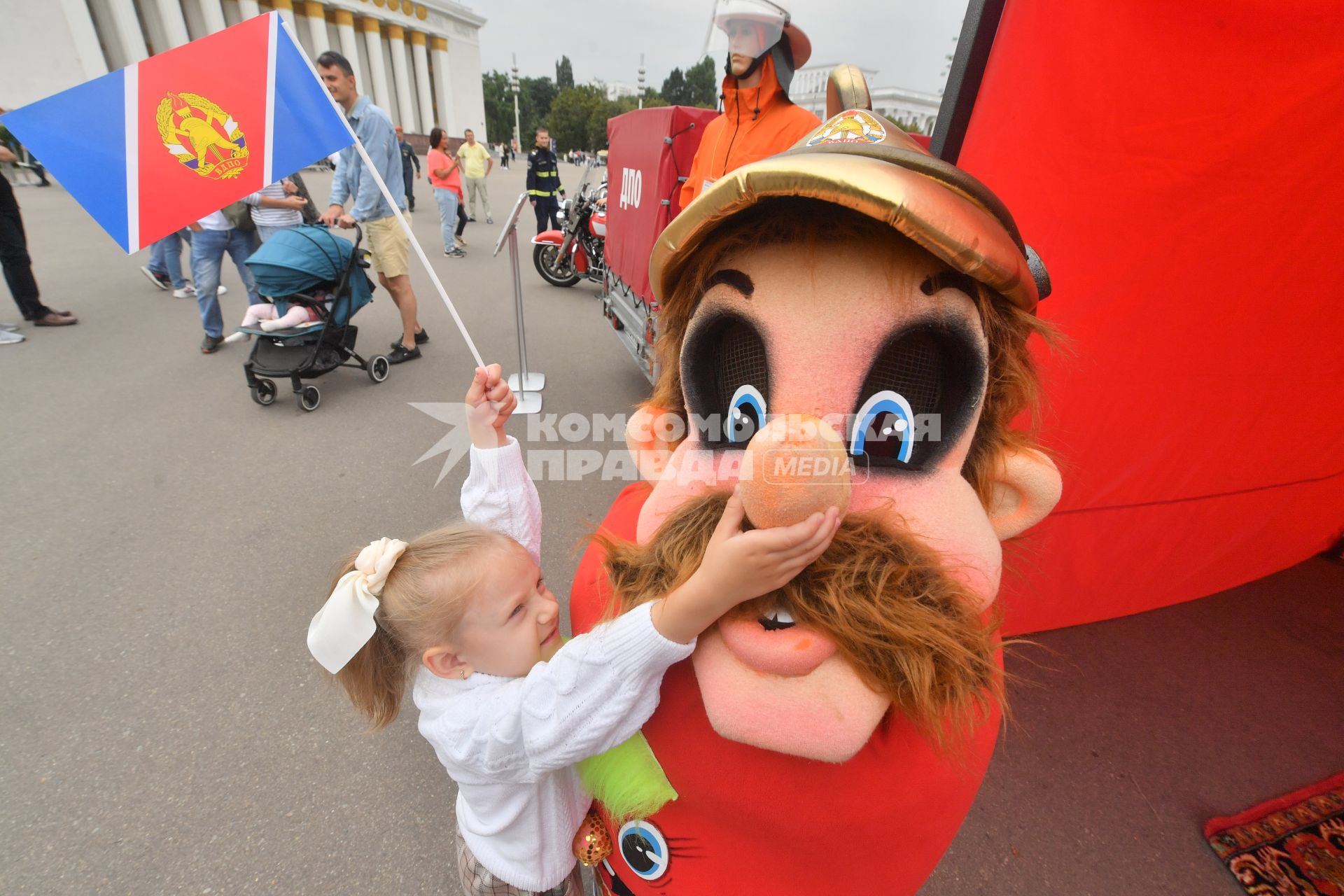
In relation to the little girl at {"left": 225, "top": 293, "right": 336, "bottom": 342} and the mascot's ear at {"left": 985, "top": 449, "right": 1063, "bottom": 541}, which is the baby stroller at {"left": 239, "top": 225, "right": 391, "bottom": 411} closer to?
the little girl at {"left": 225, "top": 293, "right": 336, "bottom": 342}

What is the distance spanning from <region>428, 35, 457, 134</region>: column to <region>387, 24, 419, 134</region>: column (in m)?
1.68

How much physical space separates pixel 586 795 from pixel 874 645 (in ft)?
2.25

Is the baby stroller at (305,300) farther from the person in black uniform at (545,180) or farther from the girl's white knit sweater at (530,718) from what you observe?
the person in black uniform at (545,180)

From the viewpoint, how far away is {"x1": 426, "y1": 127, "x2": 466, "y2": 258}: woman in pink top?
26.2ft

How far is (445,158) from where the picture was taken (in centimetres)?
820

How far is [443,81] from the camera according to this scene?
3722cm

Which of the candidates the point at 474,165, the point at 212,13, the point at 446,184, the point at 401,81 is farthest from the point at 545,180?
the point at 401,81

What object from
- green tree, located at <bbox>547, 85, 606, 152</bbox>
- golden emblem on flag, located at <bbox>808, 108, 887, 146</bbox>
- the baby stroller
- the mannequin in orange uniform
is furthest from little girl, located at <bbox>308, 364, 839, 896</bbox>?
green tree, located at <bbox>547, 85, 606, 152</bbox>

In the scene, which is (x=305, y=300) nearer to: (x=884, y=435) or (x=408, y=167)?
(x=884, y=435)

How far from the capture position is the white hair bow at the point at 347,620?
0.94 m

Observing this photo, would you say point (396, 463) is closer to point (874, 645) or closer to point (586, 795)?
point (586, 795)

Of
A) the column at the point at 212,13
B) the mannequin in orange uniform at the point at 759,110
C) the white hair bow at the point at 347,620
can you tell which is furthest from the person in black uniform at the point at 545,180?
the column at the point at 212,13

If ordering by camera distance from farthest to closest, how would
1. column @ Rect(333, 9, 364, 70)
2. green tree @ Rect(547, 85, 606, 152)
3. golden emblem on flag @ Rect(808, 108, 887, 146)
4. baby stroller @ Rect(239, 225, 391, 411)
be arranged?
green tree @ Rect(547, 85, 606, 152)
column @ Rect(333, 9, 364, 70)
baby stroller @ Rect(239, 225, 391, 411)
golden emblem on flag @ Rect(808, 108, 887, 146)

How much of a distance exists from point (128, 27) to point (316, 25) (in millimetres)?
7700
